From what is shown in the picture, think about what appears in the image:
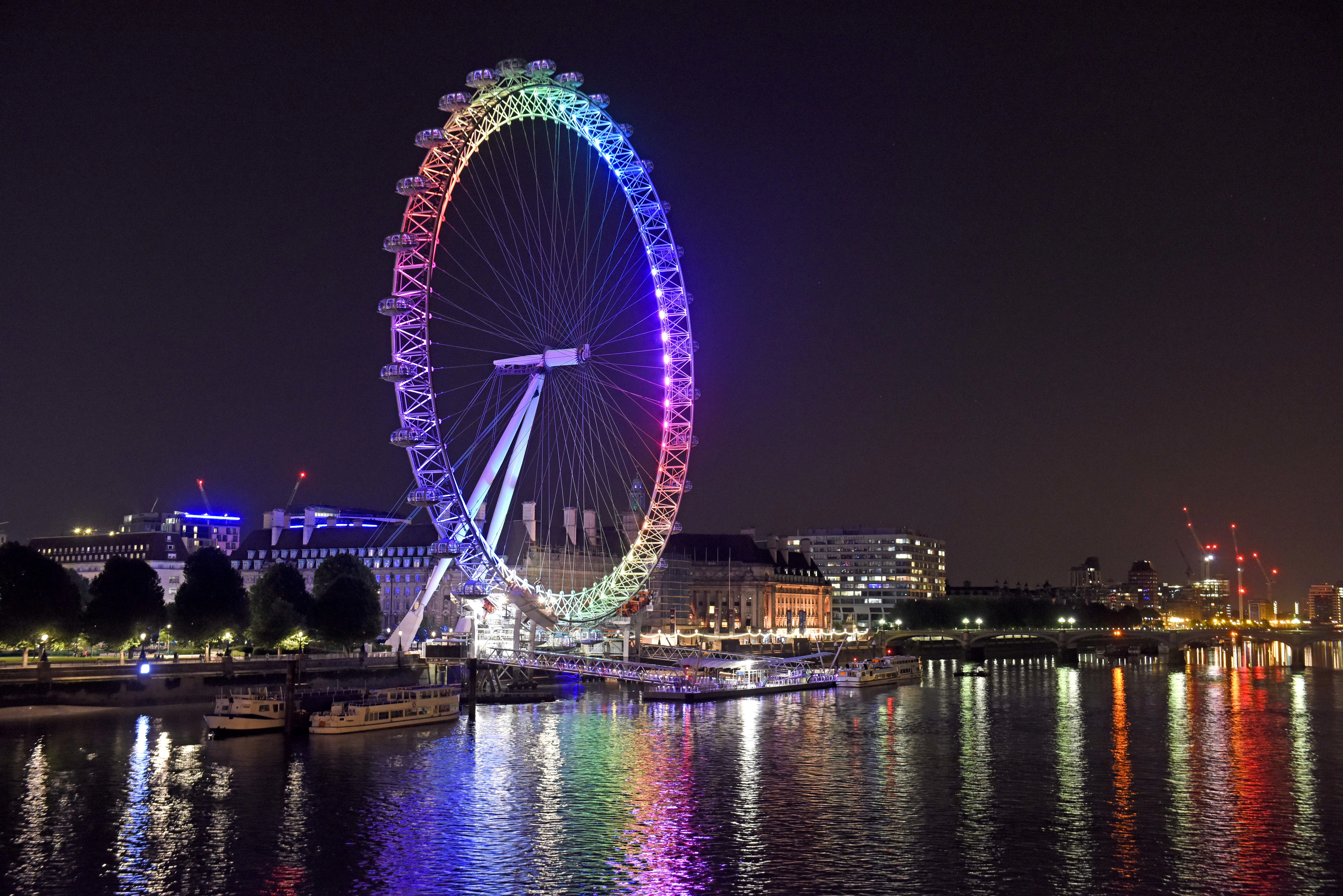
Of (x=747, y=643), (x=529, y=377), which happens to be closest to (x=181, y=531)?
(x=747, y=643)

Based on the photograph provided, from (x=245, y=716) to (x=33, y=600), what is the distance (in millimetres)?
23875

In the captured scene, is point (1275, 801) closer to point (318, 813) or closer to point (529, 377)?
point (318, 813)

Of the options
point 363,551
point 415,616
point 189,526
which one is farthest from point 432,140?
point 189,526

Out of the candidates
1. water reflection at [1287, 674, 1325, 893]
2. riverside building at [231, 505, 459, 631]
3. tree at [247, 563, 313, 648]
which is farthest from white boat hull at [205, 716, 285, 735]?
riverside building at [231, 505, 459, 631]

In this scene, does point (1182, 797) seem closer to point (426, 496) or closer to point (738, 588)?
point (426, 496)

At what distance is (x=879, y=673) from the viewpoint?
9000 centimetres

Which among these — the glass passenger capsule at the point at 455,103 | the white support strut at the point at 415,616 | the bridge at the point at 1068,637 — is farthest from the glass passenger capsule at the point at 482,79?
→ the bridge at the point at 1068,637

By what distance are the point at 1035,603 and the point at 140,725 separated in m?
151

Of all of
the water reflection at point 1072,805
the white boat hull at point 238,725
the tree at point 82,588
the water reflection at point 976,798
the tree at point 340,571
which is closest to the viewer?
the water reflection at point 1072,805

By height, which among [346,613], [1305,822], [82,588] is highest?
[82,588]

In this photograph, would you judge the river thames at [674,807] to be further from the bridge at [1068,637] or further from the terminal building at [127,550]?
the terminal building at [127,550]

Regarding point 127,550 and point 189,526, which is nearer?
point 127,550

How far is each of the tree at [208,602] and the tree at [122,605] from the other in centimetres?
176

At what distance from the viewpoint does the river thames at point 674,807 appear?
29359 mm
